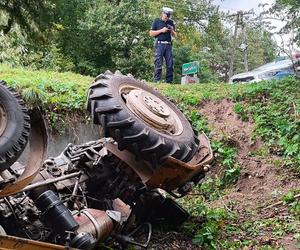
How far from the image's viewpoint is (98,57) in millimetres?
19047

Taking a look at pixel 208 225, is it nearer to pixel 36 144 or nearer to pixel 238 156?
pixel 36 144

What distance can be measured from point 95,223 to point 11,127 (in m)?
0.98

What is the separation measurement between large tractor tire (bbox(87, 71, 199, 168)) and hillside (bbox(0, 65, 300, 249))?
792mm

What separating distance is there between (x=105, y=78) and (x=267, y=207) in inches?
78.7

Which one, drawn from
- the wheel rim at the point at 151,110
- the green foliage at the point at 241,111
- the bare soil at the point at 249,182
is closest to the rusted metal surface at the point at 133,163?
the wheel rim at the point at 151,110

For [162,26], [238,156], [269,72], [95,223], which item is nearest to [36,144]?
[95,223]

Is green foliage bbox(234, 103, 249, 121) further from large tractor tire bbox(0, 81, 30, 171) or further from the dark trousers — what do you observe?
large tractor tire bbox(0, 81, 30, 171)

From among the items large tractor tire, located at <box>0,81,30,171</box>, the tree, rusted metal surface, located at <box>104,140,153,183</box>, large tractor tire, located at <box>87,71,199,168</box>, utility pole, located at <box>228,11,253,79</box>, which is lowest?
utility pole, located at <box>228,11,253,79</box>

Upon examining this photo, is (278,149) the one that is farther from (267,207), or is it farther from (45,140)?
(45,140)

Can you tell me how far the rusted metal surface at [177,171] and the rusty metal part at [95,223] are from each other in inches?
19.8

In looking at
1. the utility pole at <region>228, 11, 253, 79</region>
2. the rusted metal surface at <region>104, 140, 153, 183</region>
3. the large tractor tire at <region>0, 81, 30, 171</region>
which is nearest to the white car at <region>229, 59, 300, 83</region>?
the rusted metal surface at <region>104, 140, 153, 183</region>

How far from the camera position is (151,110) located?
448 centimetres

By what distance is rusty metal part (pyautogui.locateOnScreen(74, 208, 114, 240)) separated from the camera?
143 inches

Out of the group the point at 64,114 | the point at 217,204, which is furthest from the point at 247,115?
the point at 64,114
